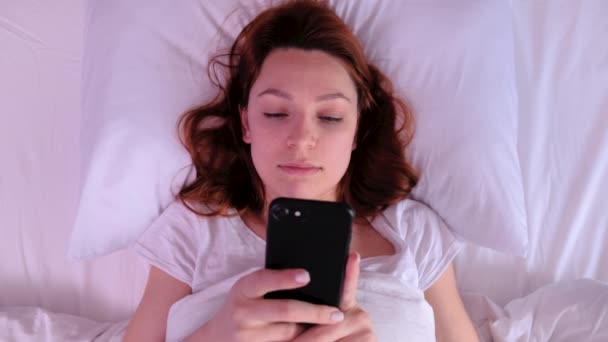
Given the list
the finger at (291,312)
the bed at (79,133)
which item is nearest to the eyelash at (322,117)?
the finger at (291,312)

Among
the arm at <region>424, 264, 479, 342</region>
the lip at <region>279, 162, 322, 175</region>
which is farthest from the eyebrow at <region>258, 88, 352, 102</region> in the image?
the arm at <region>424, 264, 479, 342</region>

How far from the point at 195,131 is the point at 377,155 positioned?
38cm

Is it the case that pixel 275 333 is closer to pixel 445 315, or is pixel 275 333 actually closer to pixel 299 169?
pixel 299 169

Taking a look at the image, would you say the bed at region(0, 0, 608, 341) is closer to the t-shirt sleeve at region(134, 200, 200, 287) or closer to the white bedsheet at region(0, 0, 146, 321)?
the white bedsheet at region(0, 0, 146, 321)

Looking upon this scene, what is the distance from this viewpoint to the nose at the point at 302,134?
937mm

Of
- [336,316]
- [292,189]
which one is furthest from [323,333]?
[292,189]

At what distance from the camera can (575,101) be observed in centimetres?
128

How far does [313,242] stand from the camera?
2.53 feet

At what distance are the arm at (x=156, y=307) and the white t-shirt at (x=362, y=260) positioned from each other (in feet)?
0.07

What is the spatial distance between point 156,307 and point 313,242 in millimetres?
442

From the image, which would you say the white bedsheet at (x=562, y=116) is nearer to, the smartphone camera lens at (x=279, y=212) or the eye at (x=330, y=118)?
the eye at (x=330, y=118)

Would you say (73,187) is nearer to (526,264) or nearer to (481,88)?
(481,88)

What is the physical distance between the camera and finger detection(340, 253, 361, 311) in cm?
79

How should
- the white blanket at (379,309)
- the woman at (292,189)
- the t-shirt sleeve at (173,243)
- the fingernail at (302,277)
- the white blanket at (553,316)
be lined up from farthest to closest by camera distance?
the white blanket at (553,316)
the t-shirt sleeve at (173,243)
the white blanket at (379,309)
the woman at (292,189)
the fingernail at (302,277)
